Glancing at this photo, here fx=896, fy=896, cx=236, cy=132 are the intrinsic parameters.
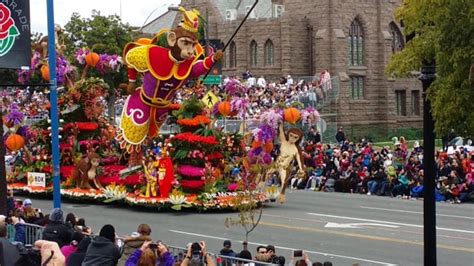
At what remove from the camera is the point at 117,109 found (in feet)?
159

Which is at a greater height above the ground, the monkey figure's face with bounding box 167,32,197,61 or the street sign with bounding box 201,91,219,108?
the monkey figure's face with bounding box 167,32,197,61

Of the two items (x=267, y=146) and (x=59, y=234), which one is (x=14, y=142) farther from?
(x=59, y=234)

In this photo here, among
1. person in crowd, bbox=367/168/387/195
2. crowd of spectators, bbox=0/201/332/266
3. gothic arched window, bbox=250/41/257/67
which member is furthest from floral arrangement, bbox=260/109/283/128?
gothic arched window, bbox=250/41/257/67

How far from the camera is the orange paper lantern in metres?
26.1

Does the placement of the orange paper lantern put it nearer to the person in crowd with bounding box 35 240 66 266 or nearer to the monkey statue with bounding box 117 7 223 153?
the monkey statue with bounding box 117 7 223 153

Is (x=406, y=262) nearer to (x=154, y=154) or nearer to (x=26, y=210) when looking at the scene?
(x=26, y=210)

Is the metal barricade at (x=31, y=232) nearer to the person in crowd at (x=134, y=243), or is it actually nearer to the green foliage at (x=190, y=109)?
the person in crowd at (x=134, y=243)

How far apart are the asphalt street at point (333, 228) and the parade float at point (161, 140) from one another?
644 millimetres

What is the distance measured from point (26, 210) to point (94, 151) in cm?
1147

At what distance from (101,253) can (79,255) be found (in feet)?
1.43

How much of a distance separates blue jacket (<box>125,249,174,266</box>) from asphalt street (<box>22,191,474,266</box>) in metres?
7.56

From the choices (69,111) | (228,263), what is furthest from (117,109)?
(228,263)

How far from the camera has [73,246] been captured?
1160cm

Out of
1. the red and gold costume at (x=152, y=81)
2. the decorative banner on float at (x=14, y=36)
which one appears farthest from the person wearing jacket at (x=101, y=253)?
the red and gold costume at (x=152, y=81)
